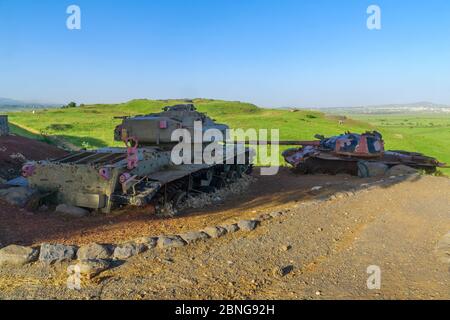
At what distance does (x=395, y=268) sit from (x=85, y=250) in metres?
4.24

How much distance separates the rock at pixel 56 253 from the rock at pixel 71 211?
8.51 feet

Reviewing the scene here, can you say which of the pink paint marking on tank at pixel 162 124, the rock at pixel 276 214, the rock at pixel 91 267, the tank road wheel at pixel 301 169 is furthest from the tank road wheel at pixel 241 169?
the rock at pixel 91 267

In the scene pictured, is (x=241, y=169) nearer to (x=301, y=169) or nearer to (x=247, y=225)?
(x=301, y=169)

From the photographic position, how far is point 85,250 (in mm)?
5875

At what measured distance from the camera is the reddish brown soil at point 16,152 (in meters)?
12.6

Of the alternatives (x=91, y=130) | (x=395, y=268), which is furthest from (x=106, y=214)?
(x=91, y=130)

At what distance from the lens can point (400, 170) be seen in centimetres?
1446

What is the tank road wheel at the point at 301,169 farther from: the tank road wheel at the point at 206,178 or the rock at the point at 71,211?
the rock at the point at 71,211

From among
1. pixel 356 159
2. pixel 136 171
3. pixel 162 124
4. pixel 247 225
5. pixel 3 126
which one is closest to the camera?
pixel 247 225

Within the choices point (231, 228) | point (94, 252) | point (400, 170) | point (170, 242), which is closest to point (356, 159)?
point (400, 170)

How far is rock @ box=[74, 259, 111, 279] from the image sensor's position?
531 cm

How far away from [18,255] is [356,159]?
491 inches
